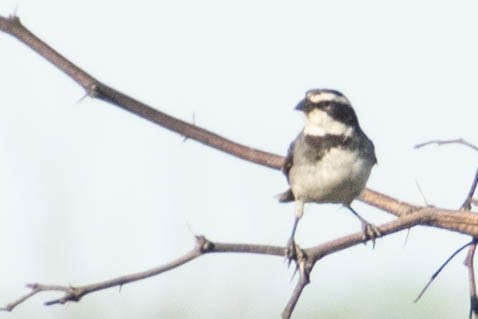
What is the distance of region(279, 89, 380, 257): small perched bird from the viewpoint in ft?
19.1

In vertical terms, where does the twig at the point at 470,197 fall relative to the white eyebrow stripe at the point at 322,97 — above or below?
below

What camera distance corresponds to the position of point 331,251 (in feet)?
10.7

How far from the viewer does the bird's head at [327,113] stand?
6047 millimetres

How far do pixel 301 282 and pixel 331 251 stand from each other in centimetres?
13

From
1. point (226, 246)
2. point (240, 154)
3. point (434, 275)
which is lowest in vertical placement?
point (434, 275)

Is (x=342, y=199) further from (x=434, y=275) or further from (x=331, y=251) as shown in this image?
(x=331, y=251)

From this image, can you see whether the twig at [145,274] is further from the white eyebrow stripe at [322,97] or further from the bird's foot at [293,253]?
the white eyebrow stripe at [322,97]

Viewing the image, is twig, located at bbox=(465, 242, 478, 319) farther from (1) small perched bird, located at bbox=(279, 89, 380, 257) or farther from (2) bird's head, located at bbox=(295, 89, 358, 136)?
(2) bird's head, located at bbox=(295, 89, 358, 136)

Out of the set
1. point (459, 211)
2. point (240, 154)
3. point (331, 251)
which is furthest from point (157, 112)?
point (459, 211)

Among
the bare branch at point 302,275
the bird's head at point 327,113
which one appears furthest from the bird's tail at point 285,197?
the bare branch at point 302,275

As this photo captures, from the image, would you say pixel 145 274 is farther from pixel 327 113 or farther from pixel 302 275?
pixel 327 113

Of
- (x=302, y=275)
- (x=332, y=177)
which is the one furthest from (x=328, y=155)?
(x=302, y=275)

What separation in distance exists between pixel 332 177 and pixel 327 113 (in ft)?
1.58

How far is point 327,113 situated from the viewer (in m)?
6.11
